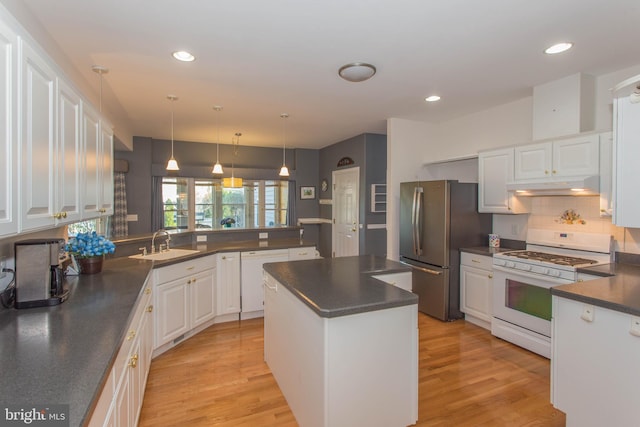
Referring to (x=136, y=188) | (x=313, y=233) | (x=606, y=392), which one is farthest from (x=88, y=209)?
(x=313, y=233)

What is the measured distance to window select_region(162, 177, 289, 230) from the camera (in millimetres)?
6232

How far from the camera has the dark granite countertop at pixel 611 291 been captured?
5.77 ft

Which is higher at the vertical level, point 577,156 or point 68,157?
point 577,156

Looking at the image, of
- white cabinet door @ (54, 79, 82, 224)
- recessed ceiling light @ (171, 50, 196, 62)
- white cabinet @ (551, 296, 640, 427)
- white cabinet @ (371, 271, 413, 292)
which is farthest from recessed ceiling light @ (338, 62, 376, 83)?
white cabinet @ (551, 296, 640, 427)

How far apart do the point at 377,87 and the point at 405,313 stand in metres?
2.30

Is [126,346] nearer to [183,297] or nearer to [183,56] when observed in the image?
[183,297]

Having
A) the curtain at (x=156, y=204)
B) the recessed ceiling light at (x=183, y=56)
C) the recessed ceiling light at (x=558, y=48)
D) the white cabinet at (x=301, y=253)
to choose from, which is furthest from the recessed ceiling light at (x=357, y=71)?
the curtain at (x=156, y=204)

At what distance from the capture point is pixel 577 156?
9.46ft

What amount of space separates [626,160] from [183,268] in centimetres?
362

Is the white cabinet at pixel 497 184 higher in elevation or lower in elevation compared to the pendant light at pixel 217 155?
lower

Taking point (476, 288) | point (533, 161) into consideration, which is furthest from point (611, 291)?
point (476, 288)

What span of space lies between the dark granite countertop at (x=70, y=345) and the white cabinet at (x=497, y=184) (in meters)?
3.57

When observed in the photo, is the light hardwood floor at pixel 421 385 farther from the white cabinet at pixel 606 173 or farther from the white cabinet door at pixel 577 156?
the white cabinet door at pixel 577 156

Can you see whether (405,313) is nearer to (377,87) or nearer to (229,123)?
(377,87)
